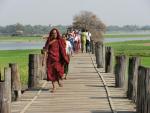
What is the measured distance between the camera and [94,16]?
275 ft

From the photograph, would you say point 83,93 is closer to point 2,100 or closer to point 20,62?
point 2,100

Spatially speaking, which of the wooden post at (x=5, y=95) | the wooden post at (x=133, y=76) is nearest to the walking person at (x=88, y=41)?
the wooden post at (x=133, y=76)

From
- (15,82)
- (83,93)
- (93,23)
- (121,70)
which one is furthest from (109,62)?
(93,23)

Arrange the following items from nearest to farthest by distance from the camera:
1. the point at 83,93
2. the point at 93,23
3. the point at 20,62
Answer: the point at 83,93, the point at 20,62, the point at 93,23

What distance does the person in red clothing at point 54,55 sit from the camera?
1317cm

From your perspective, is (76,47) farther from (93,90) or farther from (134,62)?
(134,62)

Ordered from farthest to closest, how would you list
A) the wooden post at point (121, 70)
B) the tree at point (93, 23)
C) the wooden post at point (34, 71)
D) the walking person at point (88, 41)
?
the tree at point (93, 23) → the walking person at point (88, 41) → the wooden post at point (34, 71) → the wooden post at point (121, 70)

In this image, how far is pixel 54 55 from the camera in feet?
43.5

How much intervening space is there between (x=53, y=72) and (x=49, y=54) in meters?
0.51

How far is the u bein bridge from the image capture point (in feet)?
29.6

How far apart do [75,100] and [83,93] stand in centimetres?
129

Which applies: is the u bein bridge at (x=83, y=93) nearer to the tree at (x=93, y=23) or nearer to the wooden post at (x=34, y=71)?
the wooden post at (x=34, y=71)

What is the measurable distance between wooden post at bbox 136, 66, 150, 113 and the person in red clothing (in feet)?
14.3

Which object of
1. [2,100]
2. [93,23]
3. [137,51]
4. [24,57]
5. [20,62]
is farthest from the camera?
[93,23]
